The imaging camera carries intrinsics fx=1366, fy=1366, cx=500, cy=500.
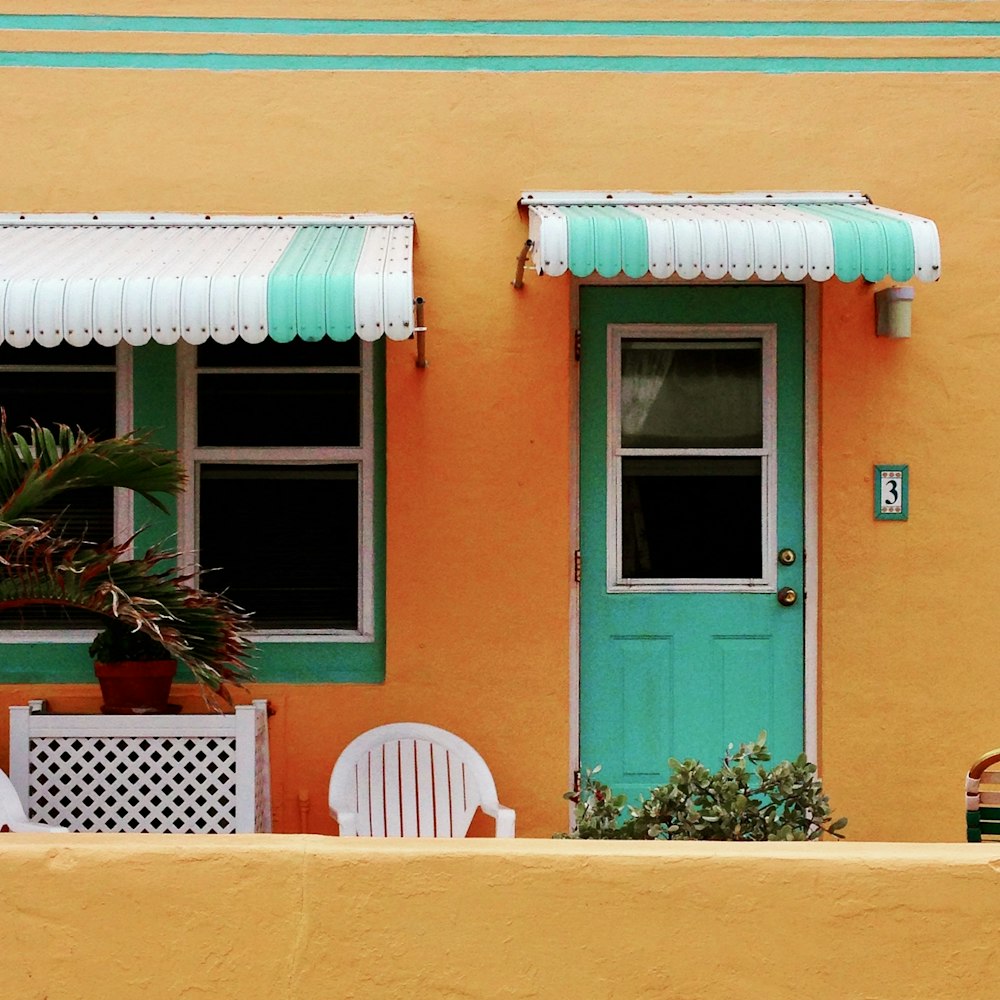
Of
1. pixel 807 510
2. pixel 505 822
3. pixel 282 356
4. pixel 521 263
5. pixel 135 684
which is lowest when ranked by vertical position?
pixel 505 822

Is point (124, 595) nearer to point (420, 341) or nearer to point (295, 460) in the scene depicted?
point (295, 460)

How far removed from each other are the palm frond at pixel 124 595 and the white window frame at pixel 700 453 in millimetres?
1650

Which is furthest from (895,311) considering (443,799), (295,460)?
(443,799)

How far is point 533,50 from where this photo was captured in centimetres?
564

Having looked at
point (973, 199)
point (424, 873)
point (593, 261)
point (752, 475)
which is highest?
point (973, 199)

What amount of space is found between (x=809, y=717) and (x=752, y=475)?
1.03m

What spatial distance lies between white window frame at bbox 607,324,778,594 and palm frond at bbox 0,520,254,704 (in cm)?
165

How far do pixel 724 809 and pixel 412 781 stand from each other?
66.0 inches

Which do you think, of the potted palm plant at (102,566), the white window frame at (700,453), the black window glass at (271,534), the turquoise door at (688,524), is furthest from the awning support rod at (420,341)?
the potted palm plant at (102,566)

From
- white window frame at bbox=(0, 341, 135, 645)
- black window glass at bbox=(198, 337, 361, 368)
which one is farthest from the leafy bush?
white window frame at bbox=(0, 341, 135, 645)

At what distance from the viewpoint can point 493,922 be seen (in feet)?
11.4

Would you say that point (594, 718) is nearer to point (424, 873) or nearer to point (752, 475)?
point (752, 475)

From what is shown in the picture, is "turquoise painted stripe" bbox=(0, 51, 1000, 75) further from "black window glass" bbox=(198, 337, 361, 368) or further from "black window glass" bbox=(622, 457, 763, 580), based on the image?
"black window glass" bbox=(622, 457, 763, 580)

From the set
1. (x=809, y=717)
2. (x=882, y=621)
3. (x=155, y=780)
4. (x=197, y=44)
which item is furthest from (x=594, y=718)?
(x=197, y=44)
